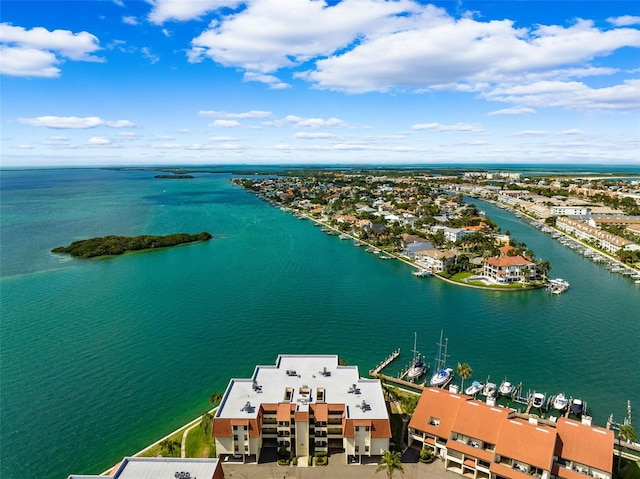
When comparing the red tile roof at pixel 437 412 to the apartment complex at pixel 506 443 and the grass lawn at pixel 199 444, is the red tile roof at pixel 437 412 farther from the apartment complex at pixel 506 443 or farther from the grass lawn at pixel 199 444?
the grass lawn at pixel 199 444

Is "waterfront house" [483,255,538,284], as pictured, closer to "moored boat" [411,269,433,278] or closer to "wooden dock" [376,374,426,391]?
"moored boat" [411,269,433,278]

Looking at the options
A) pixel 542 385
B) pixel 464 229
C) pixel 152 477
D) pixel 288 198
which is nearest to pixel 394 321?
pixel 542 385

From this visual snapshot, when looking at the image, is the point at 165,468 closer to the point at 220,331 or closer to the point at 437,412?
the point at 437,412

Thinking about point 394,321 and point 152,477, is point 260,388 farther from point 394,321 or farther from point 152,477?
point 394,321

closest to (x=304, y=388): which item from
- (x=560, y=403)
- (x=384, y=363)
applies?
(x=384, y=363)

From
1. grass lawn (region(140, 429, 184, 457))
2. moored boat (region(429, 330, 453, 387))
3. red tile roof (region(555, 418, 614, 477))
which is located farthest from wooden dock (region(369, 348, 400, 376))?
grass lawn (region(140, 429, 184, 457))

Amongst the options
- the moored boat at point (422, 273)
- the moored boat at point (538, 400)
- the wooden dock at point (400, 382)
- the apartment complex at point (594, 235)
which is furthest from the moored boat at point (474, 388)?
the apartment complex at point (594, 235)
